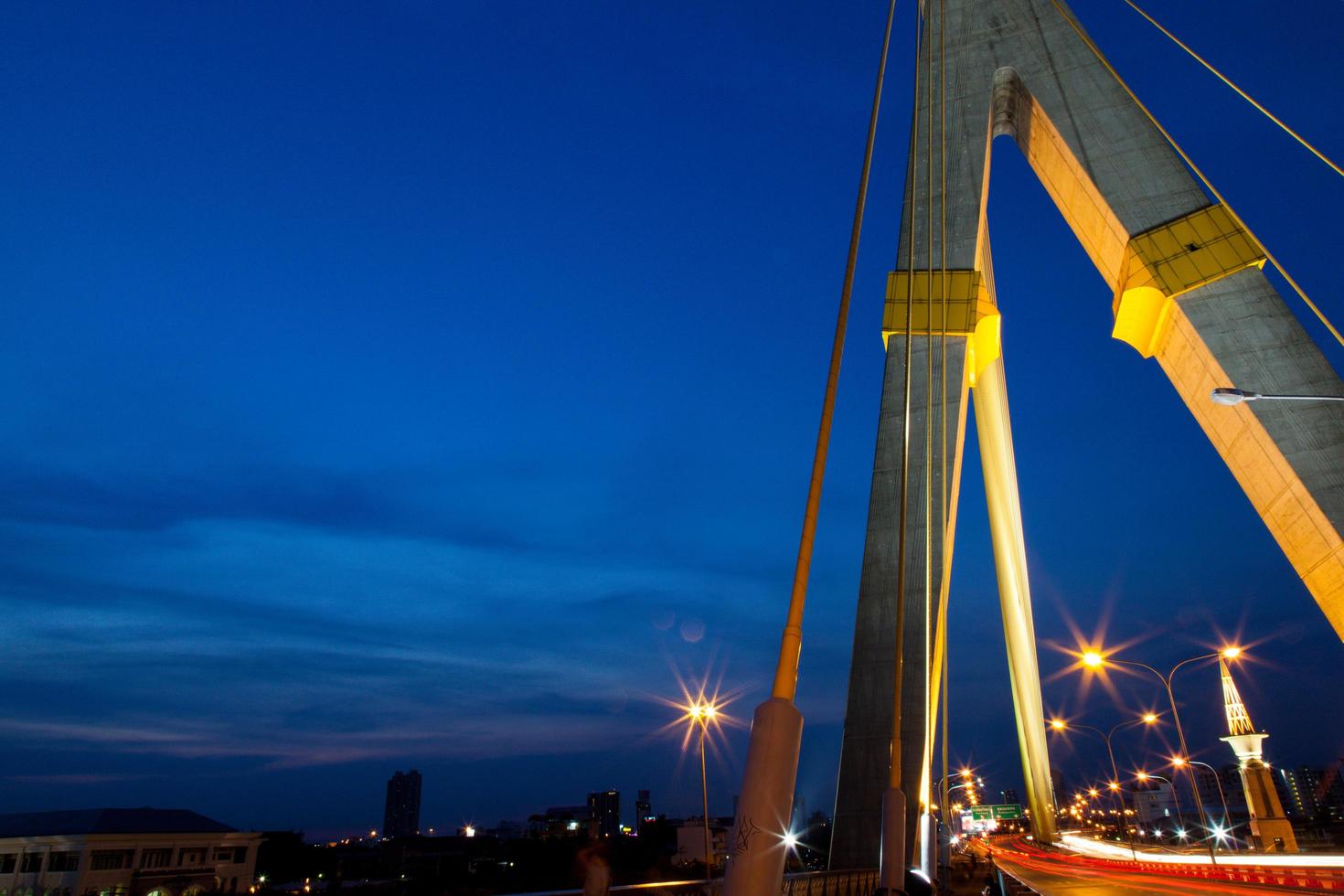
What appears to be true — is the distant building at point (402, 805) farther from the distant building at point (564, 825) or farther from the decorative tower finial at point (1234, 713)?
the decorative tower finial at point (1234, 713)

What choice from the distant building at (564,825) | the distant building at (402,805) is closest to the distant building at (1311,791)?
the distant building at (564,825)

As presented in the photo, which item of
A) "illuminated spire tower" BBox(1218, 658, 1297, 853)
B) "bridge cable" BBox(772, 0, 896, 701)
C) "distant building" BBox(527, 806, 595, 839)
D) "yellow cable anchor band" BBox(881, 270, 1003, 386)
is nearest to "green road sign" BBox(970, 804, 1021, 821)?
"distant building" BBox(527, 806, 595, 839)

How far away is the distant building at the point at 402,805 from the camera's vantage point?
17462 centimetres

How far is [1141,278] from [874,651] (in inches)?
304

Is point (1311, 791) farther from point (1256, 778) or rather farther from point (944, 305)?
point (944, 305)

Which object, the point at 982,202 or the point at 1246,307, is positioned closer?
the point at 1246,307

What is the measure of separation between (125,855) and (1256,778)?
40.3 meters

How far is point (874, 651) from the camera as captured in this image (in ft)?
43.8

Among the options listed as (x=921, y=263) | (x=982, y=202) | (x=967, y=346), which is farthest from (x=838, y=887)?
(x=982, y=202)

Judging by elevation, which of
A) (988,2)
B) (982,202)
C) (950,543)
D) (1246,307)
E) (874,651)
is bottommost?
(874,651)

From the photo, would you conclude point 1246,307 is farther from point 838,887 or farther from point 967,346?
point 838,887

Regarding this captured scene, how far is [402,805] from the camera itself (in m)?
180

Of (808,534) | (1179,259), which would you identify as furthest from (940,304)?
(808,534)

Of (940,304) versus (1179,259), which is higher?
(940,304)
